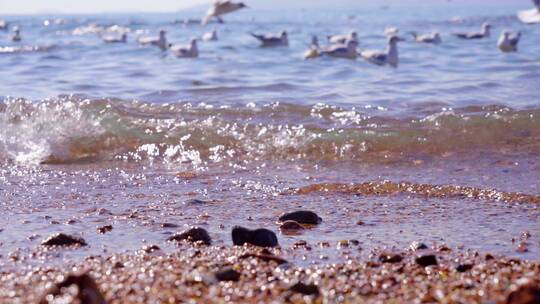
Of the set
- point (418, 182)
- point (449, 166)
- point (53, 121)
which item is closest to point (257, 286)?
point (418, 182)

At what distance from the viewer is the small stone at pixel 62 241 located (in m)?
4.12

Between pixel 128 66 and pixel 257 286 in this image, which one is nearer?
pixel 257 286

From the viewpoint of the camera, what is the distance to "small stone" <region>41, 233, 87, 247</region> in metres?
4.12

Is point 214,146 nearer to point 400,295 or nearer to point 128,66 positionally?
point 400,295

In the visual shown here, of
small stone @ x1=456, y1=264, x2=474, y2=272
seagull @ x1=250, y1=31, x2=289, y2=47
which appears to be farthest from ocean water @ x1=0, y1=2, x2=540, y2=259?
seagull @ x1=250, y1=31, x2=289, y2=47

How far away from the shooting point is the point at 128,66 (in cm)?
1566

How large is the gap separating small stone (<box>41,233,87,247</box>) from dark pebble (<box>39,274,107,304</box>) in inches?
46.6

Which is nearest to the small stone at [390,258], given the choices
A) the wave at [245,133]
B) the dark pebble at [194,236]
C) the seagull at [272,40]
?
the dark pebble at [194,236]

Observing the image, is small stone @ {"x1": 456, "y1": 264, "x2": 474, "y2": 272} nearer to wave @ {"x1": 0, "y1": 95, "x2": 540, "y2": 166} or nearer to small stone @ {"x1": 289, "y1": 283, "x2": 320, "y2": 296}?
small stone @ {"x1": 289, "y1": 283, "x2": 320, "y2": 296}

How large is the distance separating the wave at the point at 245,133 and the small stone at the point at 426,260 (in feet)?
10.6

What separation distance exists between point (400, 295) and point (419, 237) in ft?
4.36

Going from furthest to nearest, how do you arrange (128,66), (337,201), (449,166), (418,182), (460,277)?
(128,66) < (449,166) < (418,182) < (337,201) < (460,277)

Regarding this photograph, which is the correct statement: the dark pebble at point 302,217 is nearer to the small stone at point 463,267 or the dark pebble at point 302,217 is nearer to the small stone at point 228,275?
the small stone at point 463,267

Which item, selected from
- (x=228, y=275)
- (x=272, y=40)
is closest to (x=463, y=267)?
(x=228, y=275)
